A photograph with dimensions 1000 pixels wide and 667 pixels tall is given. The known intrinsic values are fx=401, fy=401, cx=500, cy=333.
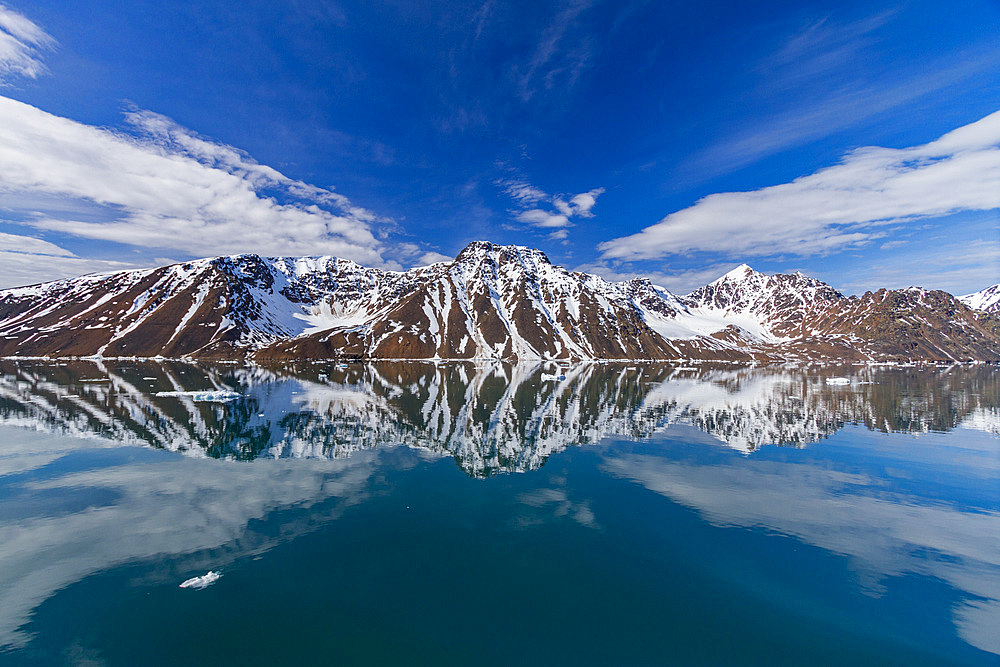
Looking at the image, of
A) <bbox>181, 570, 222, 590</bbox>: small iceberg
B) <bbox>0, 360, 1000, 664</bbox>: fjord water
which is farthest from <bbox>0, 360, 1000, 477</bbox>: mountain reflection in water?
<bbox>181, 570, 222, 590</bbox>: small iceberg

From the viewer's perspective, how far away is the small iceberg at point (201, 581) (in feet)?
77.6

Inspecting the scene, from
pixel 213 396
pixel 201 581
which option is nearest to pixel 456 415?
pixel 201 581

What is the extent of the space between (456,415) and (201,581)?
5587 centimetres

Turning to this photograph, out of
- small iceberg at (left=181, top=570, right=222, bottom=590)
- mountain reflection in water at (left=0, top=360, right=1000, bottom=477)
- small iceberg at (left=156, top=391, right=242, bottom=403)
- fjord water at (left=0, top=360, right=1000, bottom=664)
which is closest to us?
fjord water at (left=0, top=360, right=1000, bottom=664)

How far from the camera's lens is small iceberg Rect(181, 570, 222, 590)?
23.7 metres

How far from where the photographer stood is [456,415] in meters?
79.0

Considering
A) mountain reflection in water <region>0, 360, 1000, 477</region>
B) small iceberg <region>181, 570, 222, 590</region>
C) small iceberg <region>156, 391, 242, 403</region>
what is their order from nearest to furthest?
small iceberg <region>181, 570, 222, 590</region>
mountain reflection in water <region>0, 360, 1000, 477</region>
small iceberg <region>156, 391, 242, 403</region>

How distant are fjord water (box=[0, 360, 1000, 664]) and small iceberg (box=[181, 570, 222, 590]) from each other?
0.42m

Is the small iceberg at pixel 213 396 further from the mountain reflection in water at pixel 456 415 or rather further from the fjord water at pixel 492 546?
the fjord water at pixel 492 546

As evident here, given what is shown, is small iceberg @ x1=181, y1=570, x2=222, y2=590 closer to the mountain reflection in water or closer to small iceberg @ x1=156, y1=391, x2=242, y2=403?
the mountain reflection in water

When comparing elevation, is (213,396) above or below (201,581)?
above

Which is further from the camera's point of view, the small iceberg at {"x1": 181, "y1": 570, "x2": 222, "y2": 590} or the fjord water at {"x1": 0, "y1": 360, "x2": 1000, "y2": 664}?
the small iceberg at {"x1": 181, "y1": 570, "x2": 222, "y2": 590}

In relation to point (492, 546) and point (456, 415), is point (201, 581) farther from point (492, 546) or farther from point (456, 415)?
point (456, 415)

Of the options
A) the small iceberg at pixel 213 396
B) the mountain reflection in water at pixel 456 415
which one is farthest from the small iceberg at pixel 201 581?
the small iceberg at pixel 213 396
